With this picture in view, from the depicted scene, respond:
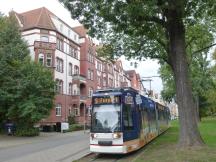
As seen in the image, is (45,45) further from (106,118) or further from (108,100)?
(106,118)

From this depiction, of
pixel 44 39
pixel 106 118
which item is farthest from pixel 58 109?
pixel 106 118

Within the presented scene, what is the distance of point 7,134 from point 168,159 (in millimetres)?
27696

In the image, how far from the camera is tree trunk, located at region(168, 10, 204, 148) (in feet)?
61.9

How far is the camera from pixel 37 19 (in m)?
57.8

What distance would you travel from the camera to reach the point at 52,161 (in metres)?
17.4

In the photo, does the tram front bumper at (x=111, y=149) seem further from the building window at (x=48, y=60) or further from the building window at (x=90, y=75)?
the building window at (x=90, y=75)

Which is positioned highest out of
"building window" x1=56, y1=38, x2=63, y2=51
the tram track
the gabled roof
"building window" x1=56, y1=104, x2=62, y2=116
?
the gabled roof

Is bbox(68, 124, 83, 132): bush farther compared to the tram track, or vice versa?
bbox(68, 124, 83, 132): bush

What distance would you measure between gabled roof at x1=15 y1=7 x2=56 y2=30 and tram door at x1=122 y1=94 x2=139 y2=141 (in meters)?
38.9

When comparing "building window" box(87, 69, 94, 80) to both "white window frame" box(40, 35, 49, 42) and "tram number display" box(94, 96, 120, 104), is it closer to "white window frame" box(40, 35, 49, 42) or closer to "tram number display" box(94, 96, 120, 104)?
"white window frame" box(40, 35, 49, 42)

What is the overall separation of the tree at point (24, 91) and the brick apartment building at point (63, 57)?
32.5ft

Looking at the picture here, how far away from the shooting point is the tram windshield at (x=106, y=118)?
18328 millimetres

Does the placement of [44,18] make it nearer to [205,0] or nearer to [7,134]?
[7,134]

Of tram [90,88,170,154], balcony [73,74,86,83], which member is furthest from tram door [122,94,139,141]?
balcony [73,74,86,83]
